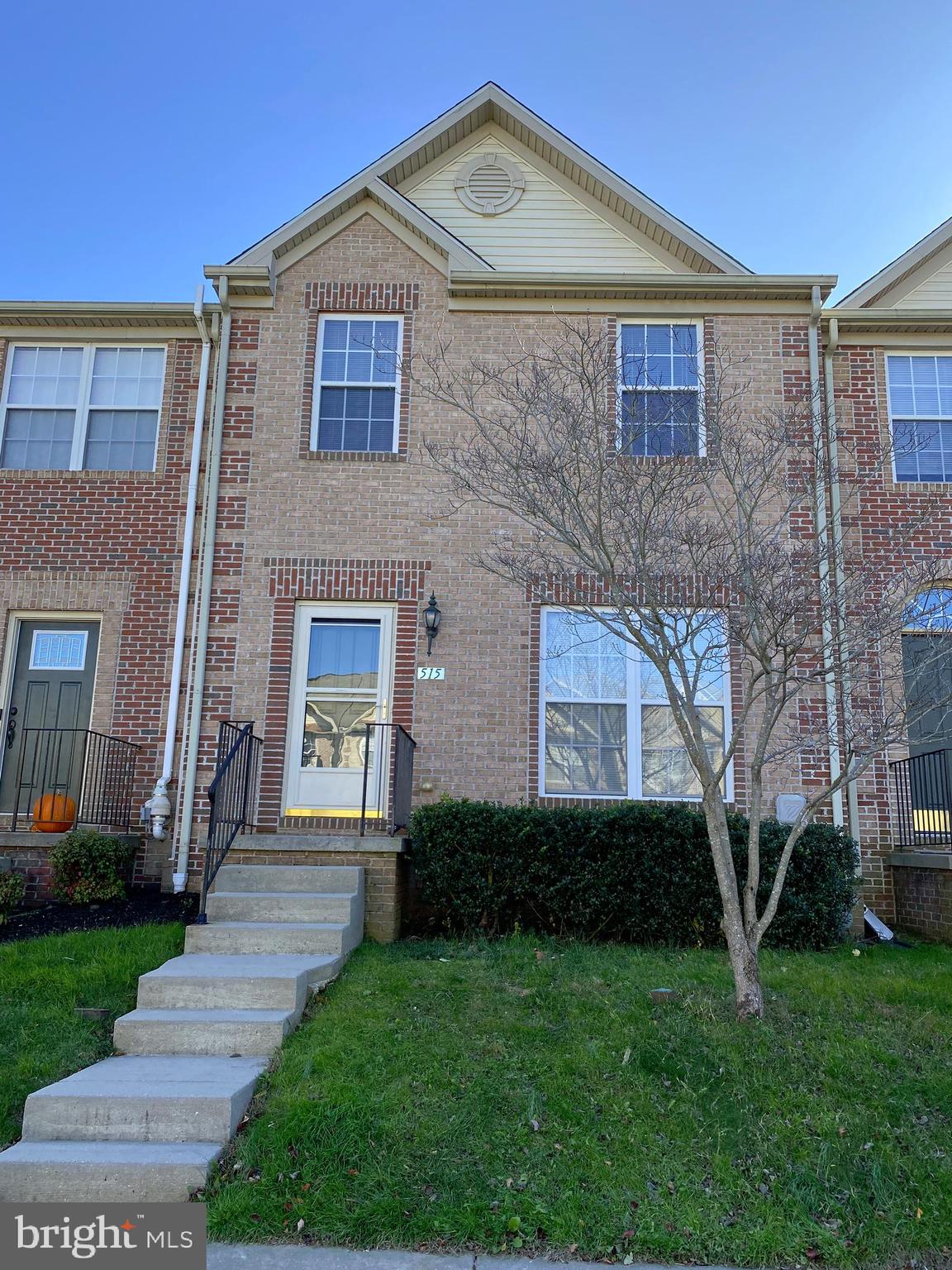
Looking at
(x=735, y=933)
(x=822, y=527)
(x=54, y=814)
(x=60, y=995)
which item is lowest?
(x=60, y=995)

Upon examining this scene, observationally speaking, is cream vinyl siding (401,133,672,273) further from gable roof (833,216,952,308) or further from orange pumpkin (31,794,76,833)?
orange pumpkin (31,794,76,833)

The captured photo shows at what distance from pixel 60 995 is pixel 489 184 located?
30.0 feet

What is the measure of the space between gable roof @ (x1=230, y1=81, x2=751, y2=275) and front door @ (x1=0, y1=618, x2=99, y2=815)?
4.12 metres

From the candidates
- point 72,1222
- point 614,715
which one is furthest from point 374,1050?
point 614,715

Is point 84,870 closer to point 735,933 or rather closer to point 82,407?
point 82,407

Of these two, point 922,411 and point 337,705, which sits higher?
point 922,411

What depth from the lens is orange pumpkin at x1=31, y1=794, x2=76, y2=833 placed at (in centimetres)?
882

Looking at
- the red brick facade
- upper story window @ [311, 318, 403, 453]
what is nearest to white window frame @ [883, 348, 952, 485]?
upper story window @ [311, 318, 403, 453]

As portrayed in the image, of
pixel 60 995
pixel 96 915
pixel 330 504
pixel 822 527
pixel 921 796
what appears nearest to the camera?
pixel 60 995

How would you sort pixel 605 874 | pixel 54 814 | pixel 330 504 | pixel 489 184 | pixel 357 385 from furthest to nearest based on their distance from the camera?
pixel 489 184 → pixel 357 385 → pixel 330 504 → pixel 54 814 → pixel 605 874

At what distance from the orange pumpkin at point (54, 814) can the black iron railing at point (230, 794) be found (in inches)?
55.6

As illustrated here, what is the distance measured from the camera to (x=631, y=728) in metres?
9.20

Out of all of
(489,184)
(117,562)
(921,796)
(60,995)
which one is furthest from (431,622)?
(489,184)

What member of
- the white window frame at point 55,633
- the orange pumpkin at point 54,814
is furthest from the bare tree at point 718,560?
the orange pumpkin at point 54,814
